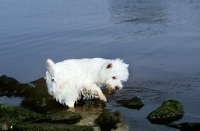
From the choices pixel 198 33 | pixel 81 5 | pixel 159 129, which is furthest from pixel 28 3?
pixel 159 129

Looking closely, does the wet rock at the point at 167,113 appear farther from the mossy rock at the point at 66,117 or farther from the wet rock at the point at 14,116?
the wet rock at the point at 14,116

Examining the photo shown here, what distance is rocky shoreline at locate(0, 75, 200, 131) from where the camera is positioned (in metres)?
10.0

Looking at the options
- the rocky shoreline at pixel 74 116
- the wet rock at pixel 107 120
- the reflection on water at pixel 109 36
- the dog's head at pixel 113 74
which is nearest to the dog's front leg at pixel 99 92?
the rocky shoreline at pixel 74 116

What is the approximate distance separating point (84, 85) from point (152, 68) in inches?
181

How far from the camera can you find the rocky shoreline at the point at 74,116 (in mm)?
10031

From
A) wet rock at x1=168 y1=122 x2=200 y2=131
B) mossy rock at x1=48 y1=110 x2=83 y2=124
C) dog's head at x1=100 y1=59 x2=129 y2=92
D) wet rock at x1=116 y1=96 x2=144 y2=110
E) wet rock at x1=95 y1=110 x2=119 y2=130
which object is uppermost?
dog's head at x1=100 y1=59 x2=129 y2=92

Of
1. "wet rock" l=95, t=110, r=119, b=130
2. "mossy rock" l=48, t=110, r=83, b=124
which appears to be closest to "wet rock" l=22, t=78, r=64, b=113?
"mossy rock" l=48, t=110, r=83, b=124

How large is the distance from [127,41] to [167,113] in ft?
35.0

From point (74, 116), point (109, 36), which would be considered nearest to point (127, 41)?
point (109, 36)

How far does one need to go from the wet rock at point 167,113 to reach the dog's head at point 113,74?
141 cm

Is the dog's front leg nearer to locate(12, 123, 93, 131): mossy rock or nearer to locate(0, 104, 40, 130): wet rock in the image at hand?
locate(0, 104, 40, 130): wet rock

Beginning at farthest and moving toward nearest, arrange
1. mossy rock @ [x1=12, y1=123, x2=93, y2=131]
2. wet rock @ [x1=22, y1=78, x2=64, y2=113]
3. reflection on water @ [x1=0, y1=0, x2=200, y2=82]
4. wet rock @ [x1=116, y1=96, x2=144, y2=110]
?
reflection on water @ [x1=0, y1=0, x2=200, y2=82] < wet rock @ [x1=22, y1=78, x2=64, y2=113] < wet rock @ [x1=116, y1=96, x2=144, y2=110] < mossy rock @ [x1=12, y1=123, x2=93, y2=131]

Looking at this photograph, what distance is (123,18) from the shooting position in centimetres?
2783

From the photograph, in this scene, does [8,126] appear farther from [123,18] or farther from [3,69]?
[123,18]
